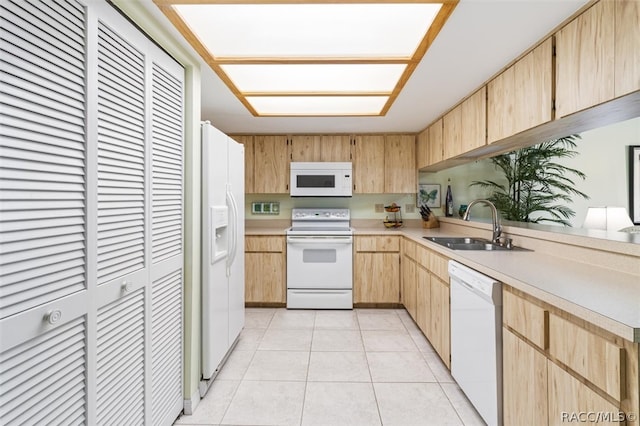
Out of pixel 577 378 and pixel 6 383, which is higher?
pixel 6 383

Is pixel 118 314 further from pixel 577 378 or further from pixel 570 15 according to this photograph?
pixel 570 15

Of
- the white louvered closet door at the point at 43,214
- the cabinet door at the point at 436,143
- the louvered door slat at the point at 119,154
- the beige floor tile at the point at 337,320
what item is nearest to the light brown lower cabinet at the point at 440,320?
the beige floor tile at the point at 337,320

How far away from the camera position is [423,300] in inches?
112

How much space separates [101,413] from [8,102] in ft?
3.50

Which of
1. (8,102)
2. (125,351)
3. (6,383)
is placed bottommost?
(125,351)

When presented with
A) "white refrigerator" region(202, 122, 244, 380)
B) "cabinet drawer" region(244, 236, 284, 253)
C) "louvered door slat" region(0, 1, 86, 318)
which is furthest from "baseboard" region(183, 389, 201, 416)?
"cabinet drawer" region(244, 236, 284, 253)

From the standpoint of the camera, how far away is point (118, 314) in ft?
4.20

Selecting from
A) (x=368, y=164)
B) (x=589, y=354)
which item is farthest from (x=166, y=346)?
(x=368, y=164)

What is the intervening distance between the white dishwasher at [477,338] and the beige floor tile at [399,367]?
0.26 metres

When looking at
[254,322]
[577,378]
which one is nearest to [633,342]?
[577,378]

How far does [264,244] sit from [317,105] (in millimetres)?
1711

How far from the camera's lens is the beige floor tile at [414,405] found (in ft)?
5.90

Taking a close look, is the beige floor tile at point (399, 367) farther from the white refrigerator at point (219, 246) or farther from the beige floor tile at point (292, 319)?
the white refrigerator at point (219, 246)

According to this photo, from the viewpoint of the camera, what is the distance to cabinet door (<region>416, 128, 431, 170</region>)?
3.65 m
